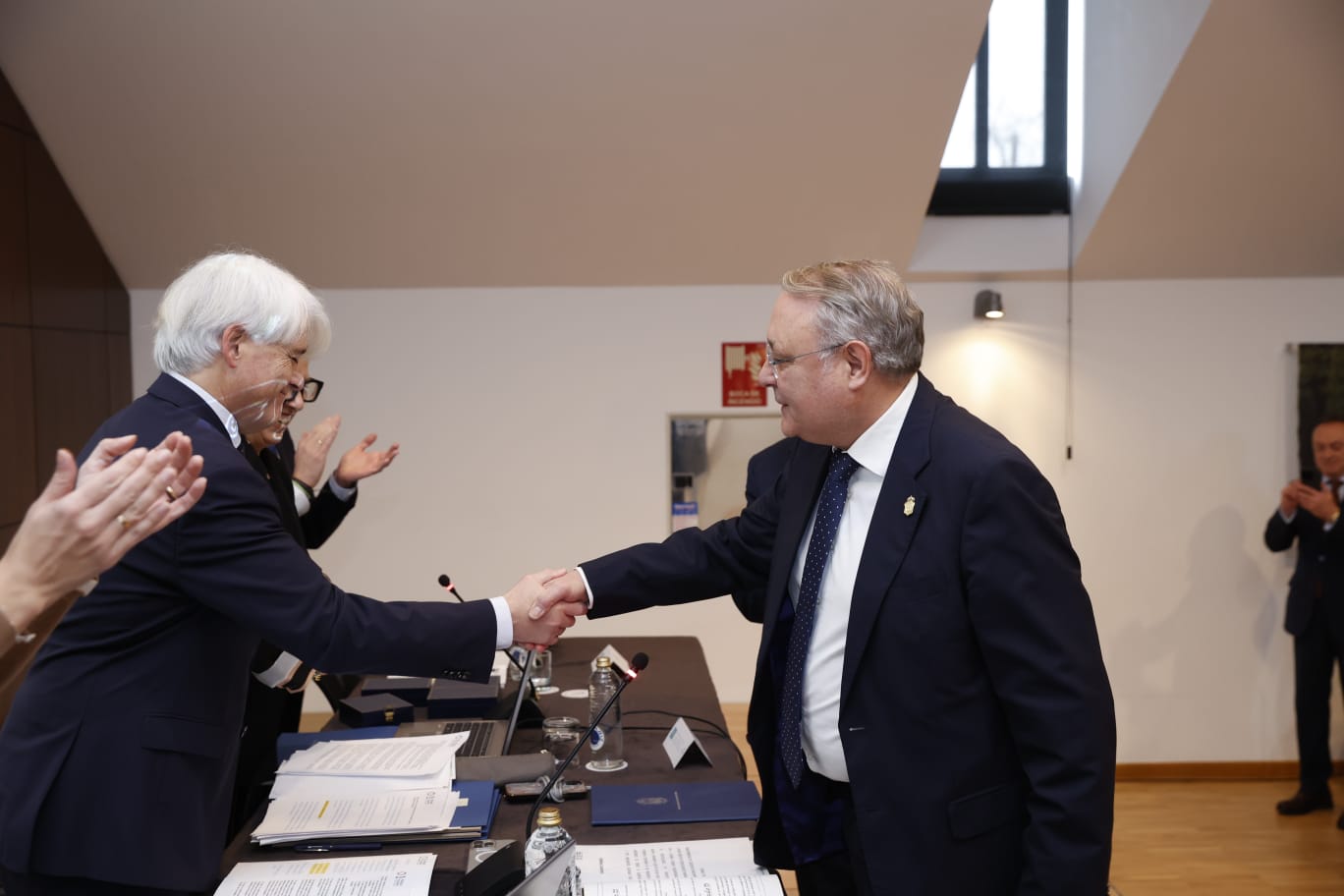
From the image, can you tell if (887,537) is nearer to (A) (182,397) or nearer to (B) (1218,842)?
(A) (182,397)

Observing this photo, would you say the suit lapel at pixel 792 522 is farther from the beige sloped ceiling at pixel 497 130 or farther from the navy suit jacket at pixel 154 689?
the beige sloped ceiling at pixel 497 130

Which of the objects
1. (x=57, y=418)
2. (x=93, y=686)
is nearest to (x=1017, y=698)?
(x=93, y=686)

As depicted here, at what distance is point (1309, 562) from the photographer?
460 centimetres

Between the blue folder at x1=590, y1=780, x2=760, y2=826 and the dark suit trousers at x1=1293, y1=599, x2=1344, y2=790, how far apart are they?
138 inches

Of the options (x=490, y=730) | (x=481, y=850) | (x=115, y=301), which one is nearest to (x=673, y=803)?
(x=481, y=850)

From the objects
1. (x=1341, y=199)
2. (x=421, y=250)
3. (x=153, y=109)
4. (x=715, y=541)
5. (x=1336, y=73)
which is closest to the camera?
(x=715, y=541)

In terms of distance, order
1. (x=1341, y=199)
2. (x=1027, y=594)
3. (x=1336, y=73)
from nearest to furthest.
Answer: (x=1027, y=594) < (x=1336, y=73) < (x=1341, y=199)

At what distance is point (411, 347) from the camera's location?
16.7 feet

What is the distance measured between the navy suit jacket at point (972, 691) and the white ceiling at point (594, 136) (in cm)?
260

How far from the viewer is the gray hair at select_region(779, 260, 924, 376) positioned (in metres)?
1.87

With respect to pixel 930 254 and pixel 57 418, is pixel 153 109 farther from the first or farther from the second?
pixel 930 254

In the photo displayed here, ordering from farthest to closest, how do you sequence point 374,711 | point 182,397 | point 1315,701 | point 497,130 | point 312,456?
1. point 1315,701
2. point 497,130
3. point 312,456
4. point 374,711
5. point 182,397

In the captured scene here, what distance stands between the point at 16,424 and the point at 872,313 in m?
3.72

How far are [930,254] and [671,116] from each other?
1.45m
